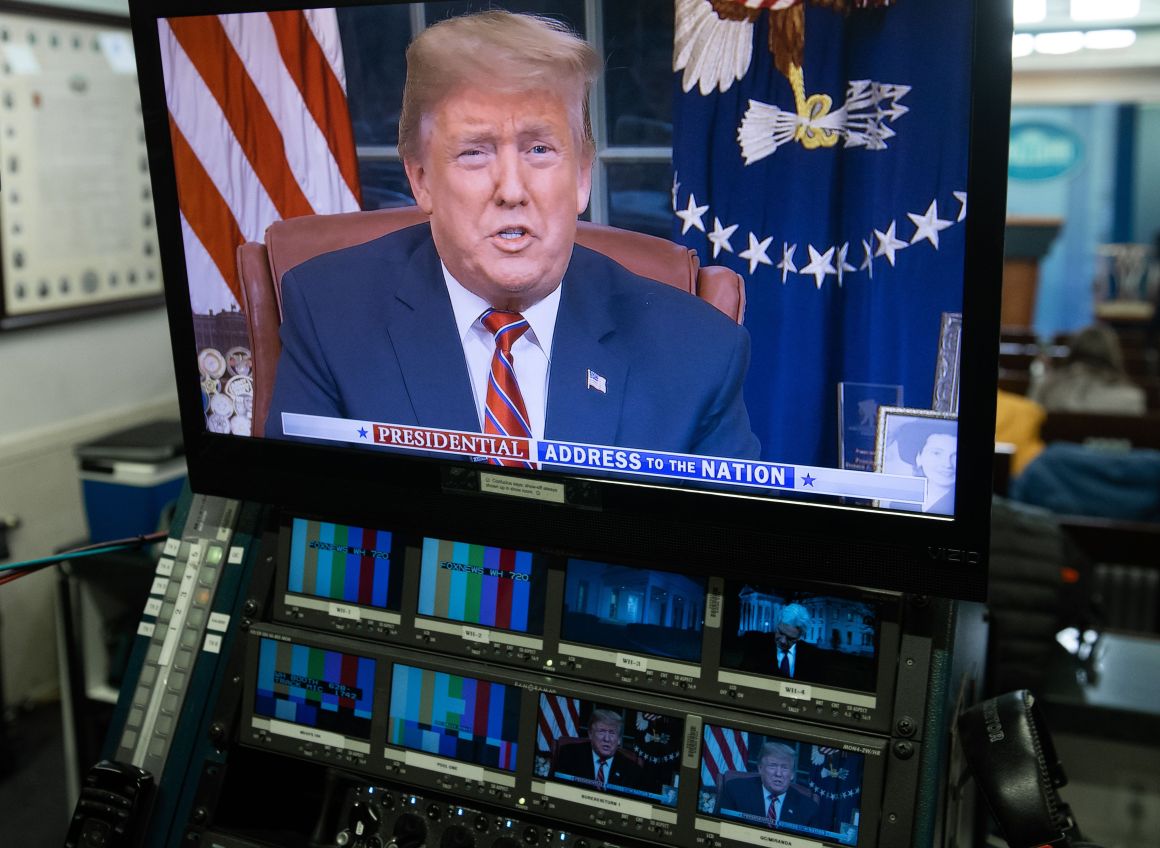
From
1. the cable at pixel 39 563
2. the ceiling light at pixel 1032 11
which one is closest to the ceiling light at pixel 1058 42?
the ceiling light at pixel 1032 11

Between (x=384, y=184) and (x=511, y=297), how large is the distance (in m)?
0.20

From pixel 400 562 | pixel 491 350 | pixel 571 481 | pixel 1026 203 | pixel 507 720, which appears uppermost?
pixel 1026 203

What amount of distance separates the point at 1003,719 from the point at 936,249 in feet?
1.64

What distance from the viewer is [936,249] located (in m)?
1.02

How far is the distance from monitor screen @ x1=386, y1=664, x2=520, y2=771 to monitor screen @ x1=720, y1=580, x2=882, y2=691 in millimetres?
289

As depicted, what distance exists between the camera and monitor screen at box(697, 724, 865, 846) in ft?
3.82

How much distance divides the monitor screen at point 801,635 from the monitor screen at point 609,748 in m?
0.12

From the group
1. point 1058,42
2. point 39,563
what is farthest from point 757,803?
point 1058,42

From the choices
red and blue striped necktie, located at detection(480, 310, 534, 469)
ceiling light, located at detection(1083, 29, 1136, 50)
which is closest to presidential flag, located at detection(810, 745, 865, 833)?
red and blue striped necktie, located at detection(480, 310, 534, 469)

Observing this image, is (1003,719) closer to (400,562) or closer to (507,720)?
(507,720)

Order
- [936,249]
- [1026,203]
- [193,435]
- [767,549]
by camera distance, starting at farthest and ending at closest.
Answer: [1026,203] → [193,435] → [767,549] → [936,249]

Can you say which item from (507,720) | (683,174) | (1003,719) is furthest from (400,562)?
(1003,719)

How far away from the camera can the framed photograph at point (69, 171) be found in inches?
120

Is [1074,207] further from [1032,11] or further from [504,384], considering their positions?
[504,384]
